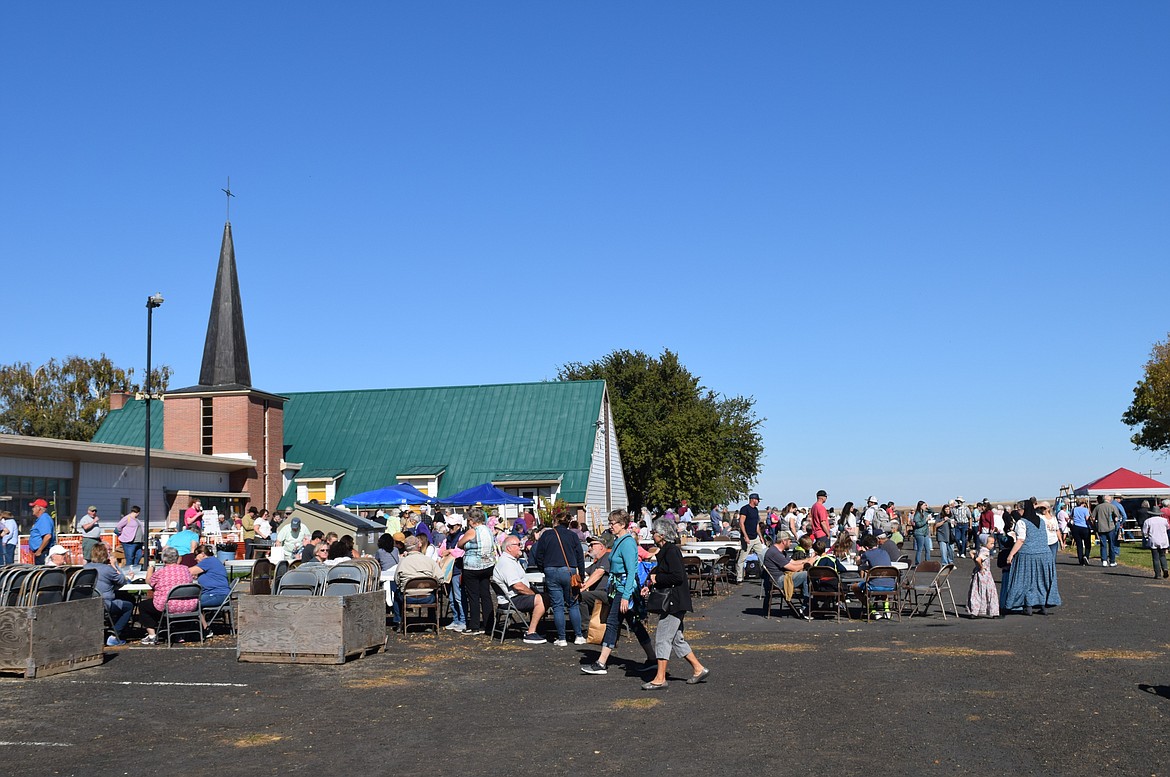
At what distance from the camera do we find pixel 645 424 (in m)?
65.6

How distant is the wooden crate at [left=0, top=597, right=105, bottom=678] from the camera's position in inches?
461

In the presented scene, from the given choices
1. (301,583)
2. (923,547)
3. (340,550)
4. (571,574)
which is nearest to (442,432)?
(923,547)

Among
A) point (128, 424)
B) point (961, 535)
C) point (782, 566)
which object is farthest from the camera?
point (128, 424)

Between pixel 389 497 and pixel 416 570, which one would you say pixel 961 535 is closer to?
pixel 389 497

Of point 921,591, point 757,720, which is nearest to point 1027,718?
point 757,720

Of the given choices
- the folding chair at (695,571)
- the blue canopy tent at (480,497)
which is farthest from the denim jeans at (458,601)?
the blue canopy tent at (480,497)

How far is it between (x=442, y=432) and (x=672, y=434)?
15237mm

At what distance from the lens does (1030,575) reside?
57.0ft

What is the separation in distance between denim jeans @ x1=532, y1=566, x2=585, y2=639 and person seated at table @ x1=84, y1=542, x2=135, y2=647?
221 inches

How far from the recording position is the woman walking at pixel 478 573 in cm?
1557

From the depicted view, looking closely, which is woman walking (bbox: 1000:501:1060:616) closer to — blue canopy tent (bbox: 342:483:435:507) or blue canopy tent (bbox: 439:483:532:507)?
blue canopy tent (bbox: 439:483:532:507)

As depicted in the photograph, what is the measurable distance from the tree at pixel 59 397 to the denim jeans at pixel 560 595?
203 ft

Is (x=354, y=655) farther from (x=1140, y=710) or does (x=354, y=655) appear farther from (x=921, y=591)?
(x=921, y=591)

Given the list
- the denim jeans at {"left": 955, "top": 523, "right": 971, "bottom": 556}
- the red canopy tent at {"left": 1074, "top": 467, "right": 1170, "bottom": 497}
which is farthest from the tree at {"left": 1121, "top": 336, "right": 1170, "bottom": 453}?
the denim jeans at {"left": 955, "top": 523, "right": 971, "bottom": 556}
